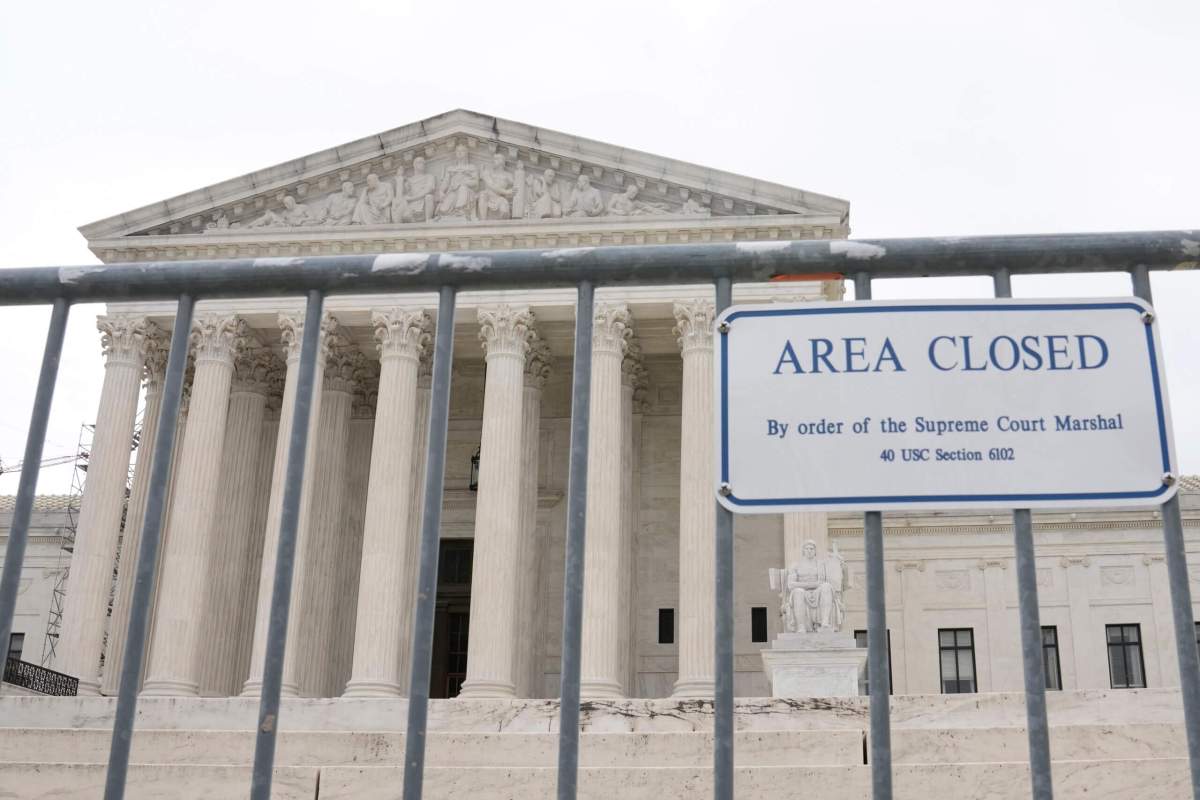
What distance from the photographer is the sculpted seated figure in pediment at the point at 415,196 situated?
143 feet

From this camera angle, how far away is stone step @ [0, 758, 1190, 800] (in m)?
15.7

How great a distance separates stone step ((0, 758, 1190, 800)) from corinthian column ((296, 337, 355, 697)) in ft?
83.6

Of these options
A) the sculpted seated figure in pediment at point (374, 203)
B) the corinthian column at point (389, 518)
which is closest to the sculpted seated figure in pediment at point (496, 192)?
the sculpted seated figure in pediment at point (374, 203)

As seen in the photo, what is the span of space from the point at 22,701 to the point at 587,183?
75.7 feet

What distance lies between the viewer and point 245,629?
4491 cm

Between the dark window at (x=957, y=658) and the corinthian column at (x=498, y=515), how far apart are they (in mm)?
17819

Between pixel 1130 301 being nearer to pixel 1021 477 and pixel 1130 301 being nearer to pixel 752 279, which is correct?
pixel 1021 477

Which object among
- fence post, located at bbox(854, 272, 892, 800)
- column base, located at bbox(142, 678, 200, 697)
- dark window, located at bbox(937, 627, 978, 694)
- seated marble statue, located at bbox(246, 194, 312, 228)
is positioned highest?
seated marble statue, located at bbox(246, 194, 312, 228)

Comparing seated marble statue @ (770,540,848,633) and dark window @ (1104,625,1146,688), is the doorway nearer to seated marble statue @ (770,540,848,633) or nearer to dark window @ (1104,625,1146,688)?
seated marble statue @ (770,540,848,633)

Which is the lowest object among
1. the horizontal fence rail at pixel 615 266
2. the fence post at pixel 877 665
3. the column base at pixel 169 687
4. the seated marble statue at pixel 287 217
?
the fence post at pixel 877 665

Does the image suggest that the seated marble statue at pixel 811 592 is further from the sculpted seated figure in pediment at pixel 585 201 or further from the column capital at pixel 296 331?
the column capital at pixel 296 331

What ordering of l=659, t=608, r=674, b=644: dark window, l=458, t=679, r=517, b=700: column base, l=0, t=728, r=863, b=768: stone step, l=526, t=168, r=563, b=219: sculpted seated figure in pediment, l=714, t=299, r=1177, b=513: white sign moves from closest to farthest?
l=714, t=299, r=1177, b=513: white sign < l=0, t=728, r=863, b=768: stone step < l=458, t=679, r=517, b=700: column base < l=526, t=168, r=563, b=219: sculpted seated figure in pediment < l=659, t=608, r=674, b=644: dark window

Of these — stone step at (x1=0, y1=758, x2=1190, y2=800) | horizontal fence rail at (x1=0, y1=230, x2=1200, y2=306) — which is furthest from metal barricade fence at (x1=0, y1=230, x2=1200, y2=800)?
stone step at (x1=0, y1=758, x2=1190, y2=800)

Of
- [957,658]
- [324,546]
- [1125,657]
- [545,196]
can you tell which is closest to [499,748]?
[324,546]
